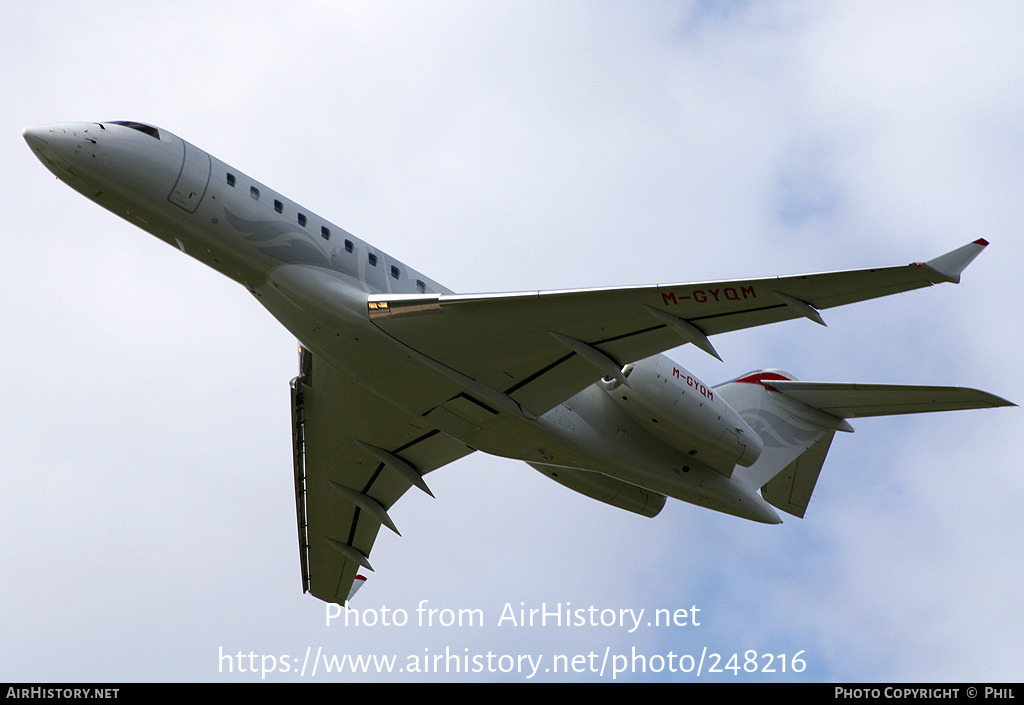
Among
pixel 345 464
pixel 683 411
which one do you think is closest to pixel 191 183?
pixel 345 464

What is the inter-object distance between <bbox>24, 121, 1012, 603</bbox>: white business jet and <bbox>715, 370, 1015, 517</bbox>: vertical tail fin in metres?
0.11

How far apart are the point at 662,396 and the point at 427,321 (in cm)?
401

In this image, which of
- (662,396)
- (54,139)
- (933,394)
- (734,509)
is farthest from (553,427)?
(54,139)

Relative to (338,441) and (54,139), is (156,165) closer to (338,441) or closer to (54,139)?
(54,139)

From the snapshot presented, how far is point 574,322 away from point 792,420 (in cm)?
734

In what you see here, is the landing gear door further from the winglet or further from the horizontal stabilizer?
the horizontal stabilizer

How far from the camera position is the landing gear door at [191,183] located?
13562mm

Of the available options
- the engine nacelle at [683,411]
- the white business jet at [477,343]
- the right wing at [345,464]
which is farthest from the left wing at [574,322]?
the right wing at [345,464]

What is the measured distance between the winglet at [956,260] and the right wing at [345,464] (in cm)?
871

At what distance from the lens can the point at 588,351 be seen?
13727mm

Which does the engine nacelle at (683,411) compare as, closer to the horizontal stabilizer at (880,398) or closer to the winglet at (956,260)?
the horizontal stabilizer at (880,398)

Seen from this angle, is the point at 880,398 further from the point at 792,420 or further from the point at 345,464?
the point at 345,464
